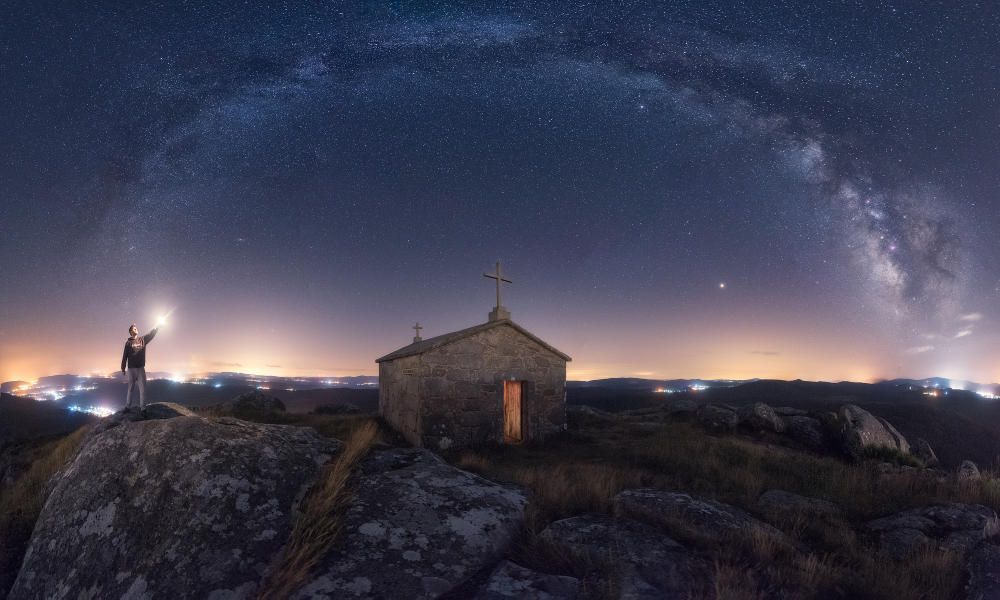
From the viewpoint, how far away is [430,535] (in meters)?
4.08

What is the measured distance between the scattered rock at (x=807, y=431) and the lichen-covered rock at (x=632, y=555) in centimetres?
1547

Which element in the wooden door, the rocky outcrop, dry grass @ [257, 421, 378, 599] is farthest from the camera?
the wooden door

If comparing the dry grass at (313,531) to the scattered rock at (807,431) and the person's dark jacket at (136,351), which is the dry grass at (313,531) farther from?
the scattered rock at (807,431)

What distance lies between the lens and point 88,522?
3973 mm

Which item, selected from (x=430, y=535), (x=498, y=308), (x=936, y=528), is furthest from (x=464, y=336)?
(x=936, y=528)

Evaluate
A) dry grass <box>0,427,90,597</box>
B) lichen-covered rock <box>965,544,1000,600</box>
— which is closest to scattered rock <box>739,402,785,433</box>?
lichen-covered rock <box>965,544,1000,600</box>

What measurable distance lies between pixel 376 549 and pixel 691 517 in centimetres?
326

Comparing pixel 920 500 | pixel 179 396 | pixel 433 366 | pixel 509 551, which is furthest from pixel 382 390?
pixel 179 396

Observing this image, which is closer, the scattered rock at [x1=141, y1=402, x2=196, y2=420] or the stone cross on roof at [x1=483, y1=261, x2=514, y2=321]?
the scattered rock at [x1=141, y1=402, x2=196, y2=420]

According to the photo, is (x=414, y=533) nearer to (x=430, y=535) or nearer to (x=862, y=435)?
(x=430, y=535)

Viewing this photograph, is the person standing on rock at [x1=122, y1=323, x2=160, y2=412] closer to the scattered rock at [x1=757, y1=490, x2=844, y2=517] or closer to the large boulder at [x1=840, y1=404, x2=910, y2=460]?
the scattered rock at [x1=757, y1=490, x2=844, y2=517]

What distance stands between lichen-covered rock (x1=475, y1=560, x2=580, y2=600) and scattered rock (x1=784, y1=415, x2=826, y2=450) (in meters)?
16.7

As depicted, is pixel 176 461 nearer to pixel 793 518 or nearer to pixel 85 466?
pixel 85 466

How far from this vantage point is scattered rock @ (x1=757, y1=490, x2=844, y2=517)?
5.98m
